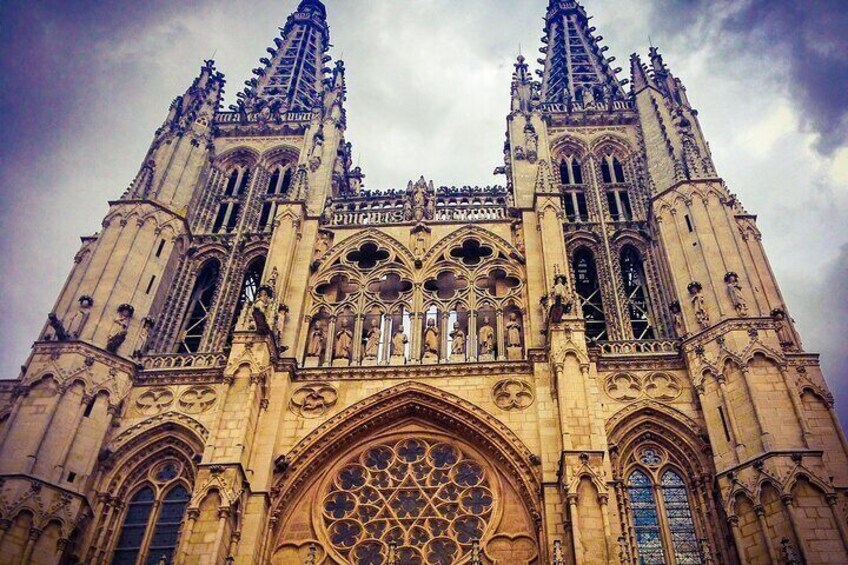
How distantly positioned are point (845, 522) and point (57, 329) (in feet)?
57.1

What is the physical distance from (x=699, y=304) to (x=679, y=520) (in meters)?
5.31

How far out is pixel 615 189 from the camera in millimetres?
27531

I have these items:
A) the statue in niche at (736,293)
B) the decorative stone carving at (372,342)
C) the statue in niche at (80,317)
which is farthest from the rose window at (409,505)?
the statue in niche at (80,317)

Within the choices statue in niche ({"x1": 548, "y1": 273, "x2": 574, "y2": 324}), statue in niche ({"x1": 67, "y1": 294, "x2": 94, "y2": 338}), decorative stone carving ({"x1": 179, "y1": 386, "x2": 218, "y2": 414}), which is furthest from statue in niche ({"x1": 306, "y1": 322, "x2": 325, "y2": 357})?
statue in niche ({"x1": 548, "y1": 273, "x2": 574, "y2": 324})

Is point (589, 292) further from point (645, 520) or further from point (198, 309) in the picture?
point (198, 309)

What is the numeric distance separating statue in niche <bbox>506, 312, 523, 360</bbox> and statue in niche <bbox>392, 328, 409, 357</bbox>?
2.65 meters

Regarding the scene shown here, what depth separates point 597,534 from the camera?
1584 centimetres

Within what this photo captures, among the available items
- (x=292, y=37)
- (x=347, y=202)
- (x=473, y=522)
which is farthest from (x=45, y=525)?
(x=292, y=37)

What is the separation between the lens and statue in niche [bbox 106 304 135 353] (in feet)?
67.1

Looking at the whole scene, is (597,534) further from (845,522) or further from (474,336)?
(474,336)

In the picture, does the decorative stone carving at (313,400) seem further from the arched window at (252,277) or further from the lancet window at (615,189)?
the lancet window at (615,189)

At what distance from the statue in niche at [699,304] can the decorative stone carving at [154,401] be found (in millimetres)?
12989

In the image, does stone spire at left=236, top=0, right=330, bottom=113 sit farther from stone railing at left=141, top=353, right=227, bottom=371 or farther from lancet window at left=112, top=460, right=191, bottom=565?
lancet window at left=112, top=460, right=191, bottom=565

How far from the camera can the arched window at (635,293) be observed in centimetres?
2336
